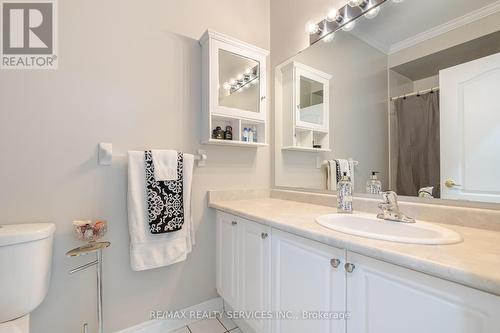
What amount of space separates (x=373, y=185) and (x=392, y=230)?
317mm

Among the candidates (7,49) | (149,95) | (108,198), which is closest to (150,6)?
(149,95)

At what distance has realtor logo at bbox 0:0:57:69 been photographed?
3.76 feet

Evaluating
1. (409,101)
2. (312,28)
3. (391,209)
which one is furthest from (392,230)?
(312,28)

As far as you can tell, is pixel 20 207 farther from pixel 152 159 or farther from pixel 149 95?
pixel 149 95

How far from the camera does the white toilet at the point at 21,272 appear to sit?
37.0 inches

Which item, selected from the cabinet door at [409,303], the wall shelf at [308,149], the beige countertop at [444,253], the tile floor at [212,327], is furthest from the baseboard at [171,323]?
the wall shelf at [308,149]

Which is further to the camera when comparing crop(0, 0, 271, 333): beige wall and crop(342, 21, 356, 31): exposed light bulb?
crop(342, 21, 356, 31): exposed light bulb

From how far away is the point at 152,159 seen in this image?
132 centimetres

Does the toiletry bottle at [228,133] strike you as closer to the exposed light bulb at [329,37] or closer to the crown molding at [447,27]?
the exposed light bulb at [329,37]

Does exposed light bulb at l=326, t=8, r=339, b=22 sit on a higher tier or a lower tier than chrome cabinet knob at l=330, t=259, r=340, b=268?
higher

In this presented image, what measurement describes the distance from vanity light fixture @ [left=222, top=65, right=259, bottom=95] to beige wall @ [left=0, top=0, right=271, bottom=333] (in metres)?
0.24

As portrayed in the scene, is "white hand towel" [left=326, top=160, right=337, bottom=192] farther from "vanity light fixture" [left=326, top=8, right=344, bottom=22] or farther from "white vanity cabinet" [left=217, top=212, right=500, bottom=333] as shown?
"vanity light fixture" [left=326, top=8, right=344, bottom=22]

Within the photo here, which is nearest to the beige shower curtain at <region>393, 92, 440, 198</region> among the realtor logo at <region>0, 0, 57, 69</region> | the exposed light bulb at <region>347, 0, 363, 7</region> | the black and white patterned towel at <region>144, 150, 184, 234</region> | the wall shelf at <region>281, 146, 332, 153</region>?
the wall shelf at <region>281, 146, 332, 153</region>

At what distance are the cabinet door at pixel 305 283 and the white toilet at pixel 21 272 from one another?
109 cm
